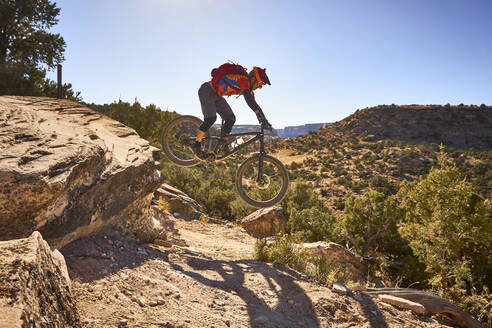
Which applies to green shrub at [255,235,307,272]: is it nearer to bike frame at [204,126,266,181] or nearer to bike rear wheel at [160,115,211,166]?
bike frame at [204,126,266,181]

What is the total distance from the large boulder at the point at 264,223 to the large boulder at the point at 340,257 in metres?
1.94

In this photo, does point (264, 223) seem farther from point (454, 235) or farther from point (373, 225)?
point (454, 235)

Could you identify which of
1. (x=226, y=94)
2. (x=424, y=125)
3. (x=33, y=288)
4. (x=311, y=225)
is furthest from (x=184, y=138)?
(x=424, y=125)

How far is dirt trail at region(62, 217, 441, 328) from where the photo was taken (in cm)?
350

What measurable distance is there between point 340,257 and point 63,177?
34.7ft

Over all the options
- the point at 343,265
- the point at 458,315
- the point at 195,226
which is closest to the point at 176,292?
the point at 458,315

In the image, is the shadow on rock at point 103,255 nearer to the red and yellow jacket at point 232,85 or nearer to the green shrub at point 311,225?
the red and yellow jacket at point 232,85

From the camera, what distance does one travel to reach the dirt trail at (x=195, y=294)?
350cm

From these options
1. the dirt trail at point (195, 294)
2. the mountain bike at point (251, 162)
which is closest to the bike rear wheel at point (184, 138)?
the mountain bike at point (251, 162)

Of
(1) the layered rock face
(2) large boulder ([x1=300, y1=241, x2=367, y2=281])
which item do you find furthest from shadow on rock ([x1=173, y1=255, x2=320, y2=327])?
(2) large boulder ([x1=300, y1=241, x2=367, y2=281])

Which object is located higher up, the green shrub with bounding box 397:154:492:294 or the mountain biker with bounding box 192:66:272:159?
the mountain biker with bounding box 192:66:272:159

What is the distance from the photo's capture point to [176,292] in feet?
13.9

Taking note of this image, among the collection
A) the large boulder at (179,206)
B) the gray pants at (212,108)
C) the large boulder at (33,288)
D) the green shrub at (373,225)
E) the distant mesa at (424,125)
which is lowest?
the green shrub at (373,225)

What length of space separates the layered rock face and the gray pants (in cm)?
161
